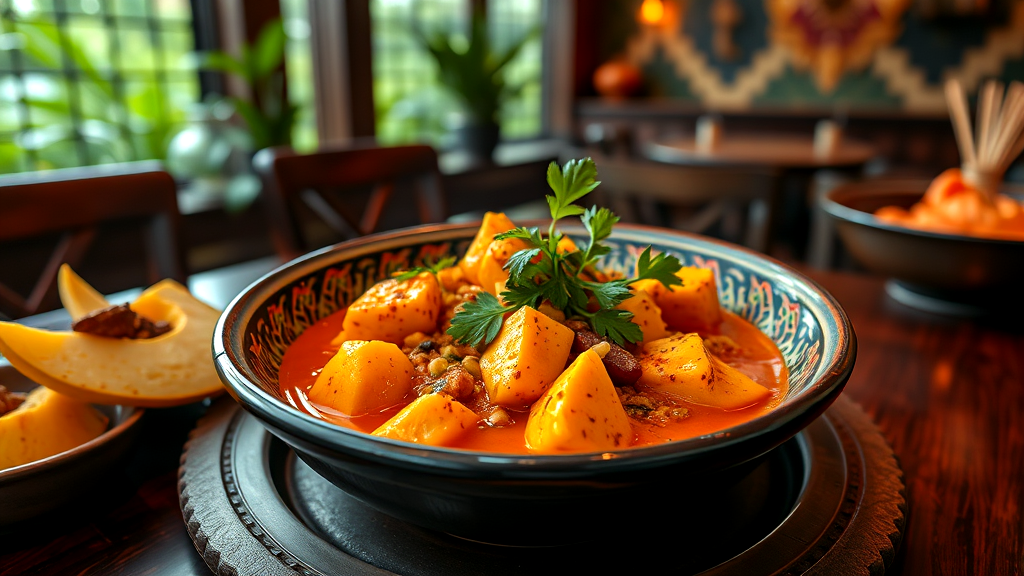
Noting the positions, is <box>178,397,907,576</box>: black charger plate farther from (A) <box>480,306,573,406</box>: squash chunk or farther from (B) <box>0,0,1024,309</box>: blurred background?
(B) <box>0,0,1024,309</box>: blurred background

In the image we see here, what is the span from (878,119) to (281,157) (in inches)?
264

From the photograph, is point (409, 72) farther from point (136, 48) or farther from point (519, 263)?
point (519, 263)

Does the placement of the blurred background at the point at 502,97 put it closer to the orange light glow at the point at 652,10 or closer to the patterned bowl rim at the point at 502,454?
the orange light glow at the point at 652,10

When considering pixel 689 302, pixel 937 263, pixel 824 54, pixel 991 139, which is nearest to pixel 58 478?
pixel 689 302

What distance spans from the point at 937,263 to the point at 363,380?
1.30m

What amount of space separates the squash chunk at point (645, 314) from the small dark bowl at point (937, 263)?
81 cm

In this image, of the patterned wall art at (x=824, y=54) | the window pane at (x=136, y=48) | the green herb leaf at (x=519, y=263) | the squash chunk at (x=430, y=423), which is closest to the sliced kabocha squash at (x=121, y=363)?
the squash chunk at (x=430, y=423)

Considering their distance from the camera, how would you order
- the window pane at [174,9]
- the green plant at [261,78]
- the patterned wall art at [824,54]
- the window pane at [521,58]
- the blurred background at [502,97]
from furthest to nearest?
the window pane at [521,58] → the patterned wall art at [824,54] → the window pane at [174,9] → the green plant at [261,78] → the blurred background at [502,97]

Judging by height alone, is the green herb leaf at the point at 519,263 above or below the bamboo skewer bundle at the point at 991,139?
below

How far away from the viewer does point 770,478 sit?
0.92 metres

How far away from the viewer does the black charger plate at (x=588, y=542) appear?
2.27 ft

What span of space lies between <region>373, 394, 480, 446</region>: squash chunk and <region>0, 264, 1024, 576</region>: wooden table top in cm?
27

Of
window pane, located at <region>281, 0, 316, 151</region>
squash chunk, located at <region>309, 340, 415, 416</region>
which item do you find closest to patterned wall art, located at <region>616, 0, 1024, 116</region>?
window pane, located at <region>281, 0, 316, 151</region>

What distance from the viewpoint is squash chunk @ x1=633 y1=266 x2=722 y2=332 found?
1073 millimetres
